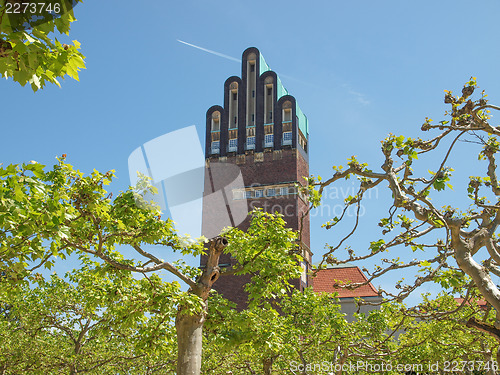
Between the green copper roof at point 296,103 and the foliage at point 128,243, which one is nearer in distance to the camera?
the foliage at point 128,243

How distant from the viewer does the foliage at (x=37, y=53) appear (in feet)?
15.1

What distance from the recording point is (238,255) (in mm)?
13430

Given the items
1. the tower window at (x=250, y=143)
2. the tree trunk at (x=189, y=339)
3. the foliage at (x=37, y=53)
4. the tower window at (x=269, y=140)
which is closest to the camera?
the foliage at (x=37, y=53)

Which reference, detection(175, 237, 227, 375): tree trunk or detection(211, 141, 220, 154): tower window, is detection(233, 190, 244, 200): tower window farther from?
detection(175, 237, 227, 375): tree trunk

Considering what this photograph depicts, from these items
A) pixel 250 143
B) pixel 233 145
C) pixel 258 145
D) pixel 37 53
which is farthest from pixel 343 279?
pixel 37 53

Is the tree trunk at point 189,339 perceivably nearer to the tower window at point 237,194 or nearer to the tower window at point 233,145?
the tower window at point 237,194

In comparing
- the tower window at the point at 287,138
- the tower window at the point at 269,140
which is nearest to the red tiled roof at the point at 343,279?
the tower window at the point at 287,138

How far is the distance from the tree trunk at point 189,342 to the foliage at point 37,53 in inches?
311

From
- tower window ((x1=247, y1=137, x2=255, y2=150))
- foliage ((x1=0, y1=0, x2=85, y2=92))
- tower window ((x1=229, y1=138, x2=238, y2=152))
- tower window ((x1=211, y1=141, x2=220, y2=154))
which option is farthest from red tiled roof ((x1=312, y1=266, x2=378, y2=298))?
foliage ((x1=0, y1=0, x2=85, y2=92))

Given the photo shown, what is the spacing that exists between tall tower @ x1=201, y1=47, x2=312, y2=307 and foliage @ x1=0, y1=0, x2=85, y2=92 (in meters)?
40.8

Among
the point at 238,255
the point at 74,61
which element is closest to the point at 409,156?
the point at 74,61

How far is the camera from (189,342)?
11859 millimetres

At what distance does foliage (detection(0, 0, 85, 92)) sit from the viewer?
4.59 m

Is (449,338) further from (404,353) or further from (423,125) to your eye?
(423,125)
